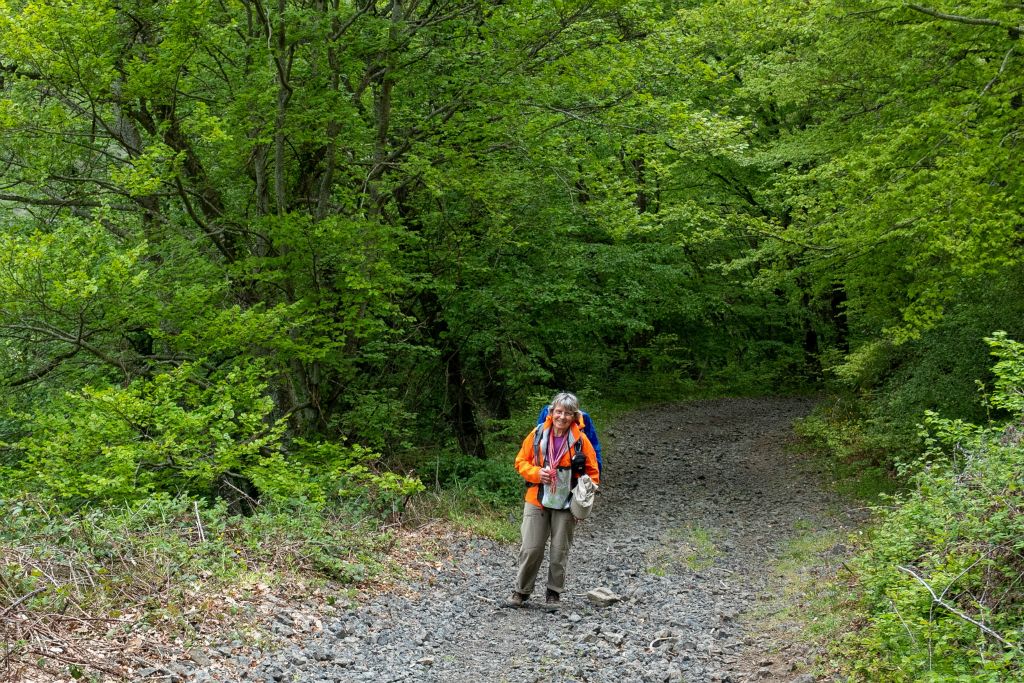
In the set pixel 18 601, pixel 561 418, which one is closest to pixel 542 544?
pixel 561 418

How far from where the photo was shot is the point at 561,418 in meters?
7.63

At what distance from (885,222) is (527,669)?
8.72m

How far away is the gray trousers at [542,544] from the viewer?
25.9ft

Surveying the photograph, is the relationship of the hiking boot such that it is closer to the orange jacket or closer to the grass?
the orange jacket

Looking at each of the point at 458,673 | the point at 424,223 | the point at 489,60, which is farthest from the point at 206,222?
the point at 458,673

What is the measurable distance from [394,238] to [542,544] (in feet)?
21.1

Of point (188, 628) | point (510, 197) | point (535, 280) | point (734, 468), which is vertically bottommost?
point (734, 468)

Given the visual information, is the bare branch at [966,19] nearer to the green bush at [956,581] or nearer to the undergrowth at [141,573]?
the green bush at [956,581]

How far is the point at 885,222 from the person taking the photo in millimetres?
12164

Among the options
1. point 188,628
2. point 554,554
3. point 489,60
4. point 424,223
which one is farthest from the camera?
point 424,223

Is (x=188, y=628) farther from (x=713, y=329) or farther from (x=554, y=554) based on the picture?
(x=713, y=329)

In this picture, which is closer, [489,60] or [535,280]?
[489,60]

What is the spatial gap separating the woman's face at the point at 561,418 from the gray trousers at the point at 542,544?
0.79 meters

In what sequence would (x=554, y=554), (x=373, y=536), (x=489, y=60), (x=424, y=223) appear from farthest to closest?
1. (x=424, y=223)
2. (x=489, y=60)
3. (x=373, y=536)
4. (x=554, y=554)
